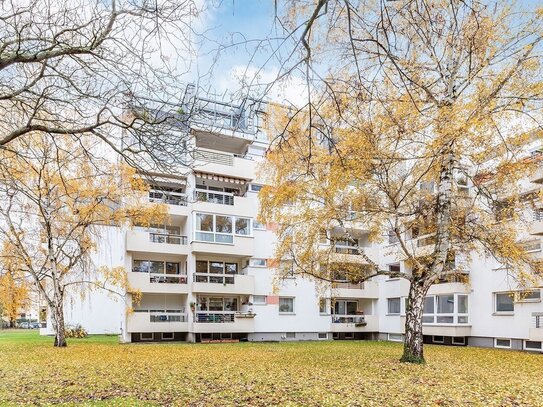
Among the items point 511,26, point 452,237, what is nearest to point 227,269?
point 452,237

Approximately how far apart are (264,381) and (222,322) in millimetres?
→ 16173

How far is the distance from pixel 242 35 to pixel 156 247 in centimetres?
2372

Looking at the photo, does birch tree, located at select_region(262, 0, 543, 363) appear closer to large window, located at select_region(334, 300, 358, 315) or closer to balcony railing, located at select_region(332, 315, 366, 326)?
balcony railing, located at select_region(332, 315, 366, 326)

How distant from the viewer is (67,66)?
7.98 m

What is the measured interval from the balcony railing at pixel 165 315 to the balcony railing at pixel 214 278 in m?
2.17

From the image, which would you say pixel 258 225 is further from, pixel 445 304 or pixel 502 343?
pixel 502 343

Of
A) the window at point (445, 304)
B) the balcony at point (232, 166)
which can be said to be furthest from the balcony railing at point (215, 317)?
the window at point (445, 304)

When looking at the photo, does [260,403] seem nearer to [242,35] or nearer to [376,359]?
[242,35]

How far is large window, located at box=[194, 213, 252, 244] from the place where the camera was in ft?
89.5

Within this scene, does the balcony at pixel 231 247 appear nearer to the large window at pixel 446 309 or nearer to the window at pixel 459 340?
the large window at pixel 446 309

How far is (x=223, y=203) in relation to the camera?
2906 cm

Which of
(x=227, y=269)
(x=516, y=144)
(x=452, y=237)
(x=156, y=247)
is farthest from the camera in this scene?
(x=227, y=269)

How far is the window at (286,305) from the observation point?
29844 mm

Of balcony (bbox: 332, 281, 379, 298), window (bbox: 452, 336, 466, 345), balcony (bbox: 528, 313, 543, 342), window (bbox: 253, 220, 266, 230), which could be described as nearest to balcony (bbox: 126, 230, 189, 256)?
window (bbox: 253, 220, 266, 230)
